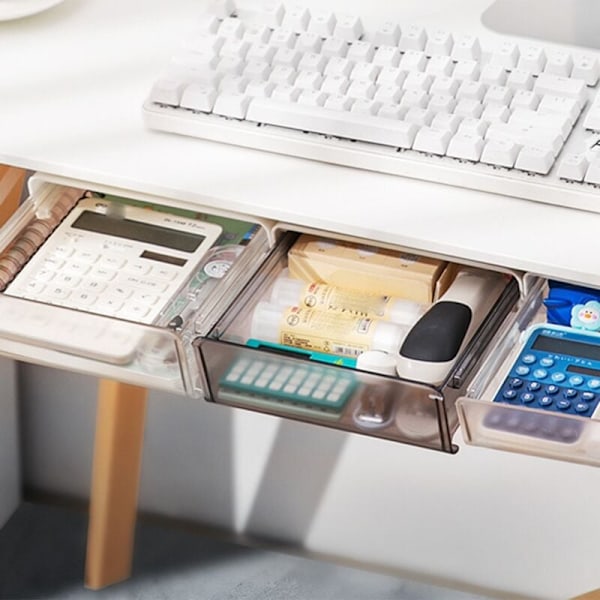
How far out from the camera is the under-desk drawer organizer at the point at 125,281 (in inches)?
35.8

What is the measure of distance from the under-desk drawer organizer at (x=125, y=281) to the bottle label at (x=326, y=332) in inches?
2.0

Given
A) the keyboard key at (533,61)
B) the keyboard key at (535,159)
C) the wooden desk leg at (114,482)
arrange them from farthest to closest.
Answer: the wooden desk leg at (114,482), the keyboard key at (533,61), the keyboard key at (535,159)

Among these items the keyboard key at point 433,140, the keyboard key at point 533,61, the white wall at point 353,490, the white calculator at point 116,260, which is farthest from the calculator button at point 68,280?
the white wall at point 353,490

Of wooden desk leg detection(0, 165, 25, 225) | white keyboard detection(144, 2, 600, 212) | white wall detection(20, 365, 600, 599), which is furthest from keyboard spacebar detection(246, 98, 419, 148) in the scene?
white wall detection(20, 365, 600, 599)

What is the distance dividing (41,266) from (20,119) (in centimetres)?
12

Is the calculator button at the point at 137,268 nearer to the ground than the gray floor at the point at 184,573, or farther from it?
farther from it

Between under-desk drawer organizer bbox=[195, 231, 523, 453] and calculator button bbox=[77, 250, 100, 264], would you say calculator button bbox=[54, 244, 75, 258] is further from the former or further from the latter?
under-desk drawer organizer bbox=[195, 231, 523, 453]

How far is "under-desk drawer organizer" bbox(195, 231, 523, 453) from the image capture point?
861 mm

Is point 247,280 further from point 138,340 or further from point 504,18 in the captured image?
point 504,18

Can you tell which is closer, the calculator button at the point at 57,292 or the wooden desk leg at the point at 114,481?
the calculator button at the point at 57,292

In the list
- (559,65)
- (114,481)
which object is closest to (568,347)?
(559,65)

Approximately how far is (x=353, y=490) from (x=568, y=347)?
0.76m

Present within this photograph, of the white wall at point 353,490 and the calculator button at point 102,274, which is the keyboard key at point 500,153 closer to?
the calculator button at point 102,274

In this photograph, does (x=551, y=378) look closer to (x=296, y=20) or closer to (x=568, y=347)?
(x=568, y=347)
